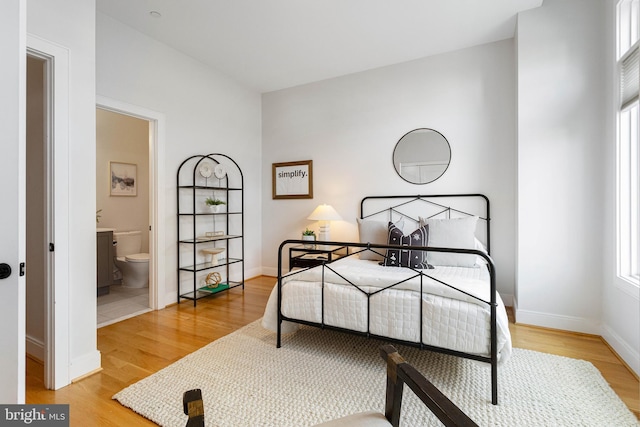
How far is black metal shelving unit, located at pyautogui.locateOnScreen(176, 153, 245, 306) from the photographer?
3.58m

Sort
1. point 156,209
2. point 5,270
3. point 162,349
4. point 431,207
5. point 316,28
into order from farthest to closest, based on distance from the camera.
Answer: point 431,207, point 156,209, point 316,28, point 162,349, point 5,270

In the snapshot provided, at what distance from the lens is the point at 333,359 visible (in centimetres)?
222

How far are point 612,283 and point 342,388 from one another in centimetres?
229

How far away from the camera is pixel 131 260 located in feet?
13.1

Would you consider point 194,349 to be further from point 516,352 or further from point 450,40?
point 450,40

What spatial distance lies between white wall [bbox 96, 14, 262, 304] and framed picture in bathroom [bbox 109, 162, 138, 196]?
71.9 inches

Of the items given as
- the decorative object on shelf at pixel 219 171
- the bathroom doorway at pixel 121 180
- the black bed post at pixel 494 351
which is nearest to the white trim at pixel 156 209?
the decorative object on shelf at pixel 219 171

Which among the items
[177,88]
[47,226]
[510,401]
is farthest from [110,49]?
[510,401]

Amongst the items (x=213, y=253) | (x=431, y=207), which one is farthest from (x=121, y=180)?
(x=431, y=207)

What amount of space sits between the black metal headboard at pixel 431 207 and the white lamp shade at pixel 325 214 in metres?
0.35

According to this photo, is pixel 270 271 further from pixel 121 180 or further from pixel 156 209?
pixel 121 180

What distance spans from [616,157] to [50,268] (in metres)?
4.01

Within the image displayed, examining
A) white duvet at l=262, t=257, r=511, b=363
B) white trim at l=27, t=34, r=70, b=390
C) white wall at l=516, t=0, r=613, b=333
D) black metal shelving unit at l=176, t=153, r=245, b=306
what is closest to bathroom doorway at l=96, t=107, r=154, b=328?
black metal shelving unit at l=176, t=153, r=245, b=306

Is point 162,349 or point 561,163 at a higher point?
point 561,163
